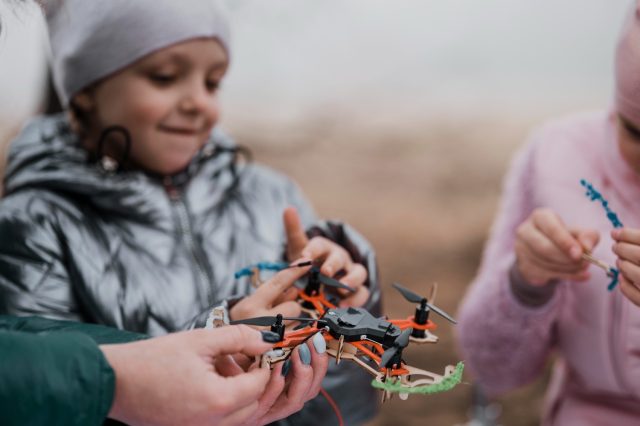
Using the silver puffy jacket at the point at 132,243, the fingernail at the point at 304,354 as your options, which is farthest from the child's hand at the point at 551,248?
the fingernail at the point at 304,354

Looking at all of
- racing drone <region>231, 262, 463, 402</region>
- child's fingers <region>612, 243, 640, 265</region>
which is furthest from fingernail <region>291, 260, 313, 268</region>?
Answer: child's fingers <region>612, 243, 640, 265</region>

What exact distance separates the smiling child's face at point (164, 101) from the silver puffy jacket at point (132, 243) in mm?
54

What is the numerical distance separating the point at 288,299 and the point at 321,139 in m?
3.41

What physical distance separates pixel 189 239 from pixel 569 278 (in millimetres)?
653

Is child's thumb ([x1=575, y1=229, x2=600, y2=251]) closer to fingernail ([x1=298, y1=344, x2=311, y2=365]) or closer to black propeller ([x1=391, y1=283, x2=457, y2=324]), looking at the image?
black propeller ([x1=391, y1=283, x2=457, y2=324])

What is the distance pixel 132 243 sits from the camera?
111 cm

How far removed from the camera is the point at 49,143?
3.84ft

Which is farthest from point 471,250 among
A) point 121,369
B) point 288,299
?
point 121,369

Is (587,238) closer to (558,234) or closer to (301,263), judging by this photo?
(558,234)

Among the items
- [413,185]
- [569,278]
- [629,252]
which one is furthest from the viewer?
[413,185]

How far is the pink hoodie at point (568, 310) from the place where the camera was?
1.08 m

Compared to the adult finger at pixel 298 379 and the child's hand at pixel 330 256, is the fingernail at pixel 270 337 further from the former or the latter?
the child's hand at pixel 330 256

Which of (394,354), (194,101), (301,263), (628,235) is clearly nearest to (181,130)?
(194,101)

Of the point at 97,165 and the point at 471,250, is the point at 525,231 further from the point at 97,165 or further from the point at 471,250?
the point at 471,250
